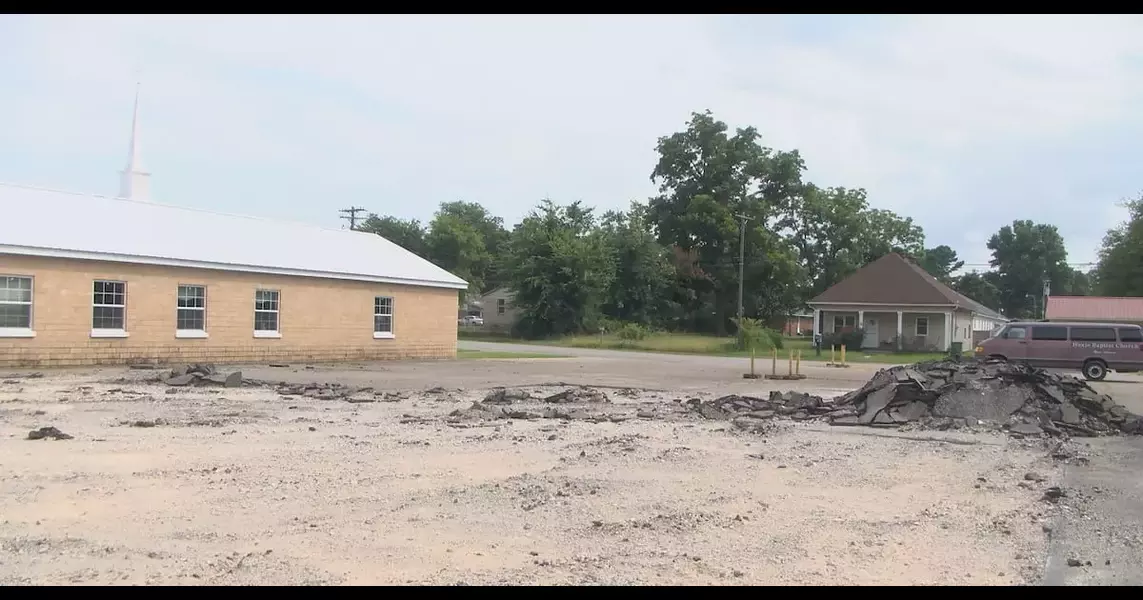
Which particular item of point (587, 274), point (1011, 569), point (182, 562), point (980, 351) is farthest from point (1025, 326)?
point (587, 274)

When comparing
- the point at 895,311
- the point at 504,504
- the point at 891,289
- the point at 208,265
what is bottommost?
the point at 504,504

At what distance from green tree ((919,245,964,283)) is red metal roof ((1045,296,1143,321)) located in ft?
130

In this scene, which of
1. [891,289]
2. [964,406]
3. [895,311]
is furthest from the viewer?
[891,289]

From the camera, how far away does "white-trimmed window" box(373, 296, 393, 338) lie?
3406 cm

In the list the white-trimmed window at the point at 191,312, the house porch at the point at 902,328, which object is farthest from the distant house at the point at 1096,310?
the white-trimmed window at the point at 191,312

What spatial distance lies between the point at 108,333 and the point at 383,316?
10.6m

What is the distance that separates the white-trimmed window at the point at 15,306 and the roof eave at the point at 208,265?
2.57ft

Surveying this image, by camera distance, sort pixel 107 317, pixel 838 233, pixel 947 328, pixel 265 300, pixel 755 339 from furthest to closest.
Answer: pixel 838 233
pixel 947 328
pixel 755 339
pixel 265 300
pixel 107 317

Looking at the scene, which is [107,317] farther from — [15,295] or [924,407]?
[924,407]

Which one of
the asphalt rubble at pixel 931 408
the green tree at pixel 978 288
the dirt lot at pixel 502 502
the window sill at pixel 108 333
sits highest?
the green tree at pixel 978 288

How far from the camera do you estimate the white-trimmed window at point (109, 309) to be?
→ 83.3 feet

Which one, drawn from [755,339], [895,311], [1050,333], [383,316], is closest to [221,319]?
[383,316]

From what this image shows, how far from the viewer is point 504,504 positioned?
26.3 ft

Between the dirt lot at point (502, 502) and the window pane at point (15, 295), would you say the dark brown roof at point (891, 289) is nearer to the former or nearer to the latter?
the dirt lot at point (502, 502)
